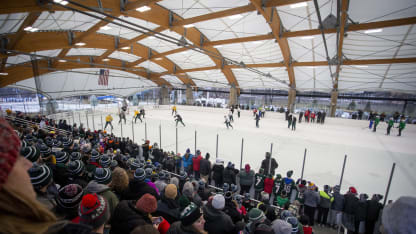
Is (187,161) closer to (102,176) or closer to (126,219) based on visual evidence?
(102,176)

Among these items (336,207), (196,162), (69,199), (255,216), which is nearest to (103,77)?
(196,162)

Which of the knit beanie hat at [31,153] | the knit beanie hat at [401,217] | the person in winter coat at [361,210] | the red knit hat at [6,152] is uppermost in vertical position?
the red knit hat at [6,152]

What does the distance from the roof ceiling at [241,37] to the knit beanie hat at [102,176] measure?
5235 millimetres

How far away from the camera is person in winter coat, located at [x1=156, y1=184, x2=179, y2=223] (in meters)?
2.99

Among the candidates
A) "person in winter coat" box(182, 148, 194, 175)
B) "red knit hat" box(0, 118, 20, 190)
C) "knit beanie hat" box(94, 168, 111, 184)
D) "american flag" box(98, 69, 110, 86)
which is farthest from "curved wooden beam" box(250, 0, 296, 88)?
"american flag" box(98, 69, 110, 86)

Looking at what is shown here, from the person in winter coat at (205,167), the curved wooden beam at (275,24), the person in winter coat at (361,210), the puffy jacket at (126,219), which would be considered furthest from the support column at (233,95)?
the puffy jacket at (126,219)

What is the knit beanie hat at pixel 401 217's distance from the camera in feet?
3.83

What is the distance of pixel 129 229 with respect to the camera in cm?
207

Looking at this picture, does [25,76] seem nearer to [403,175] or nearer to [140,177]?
[140,177]

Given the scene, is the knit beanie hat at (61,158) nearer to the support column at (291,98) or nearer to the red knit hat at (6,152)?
the red knit hat at (6,152)

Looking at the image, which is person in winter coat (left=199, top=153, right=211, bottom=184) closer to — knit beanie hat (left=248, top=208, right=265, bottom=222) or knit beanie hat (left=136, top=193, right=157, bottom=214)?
knit beanie hat (left=248, top=208, right=265, bottom=222)

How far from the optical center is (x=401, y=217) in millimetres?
1207

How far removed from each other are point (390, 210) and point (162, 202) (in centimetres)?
283

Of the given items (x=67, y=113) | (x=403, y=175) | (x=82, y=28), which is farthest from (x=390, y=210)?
(x=67, y=113)
